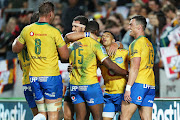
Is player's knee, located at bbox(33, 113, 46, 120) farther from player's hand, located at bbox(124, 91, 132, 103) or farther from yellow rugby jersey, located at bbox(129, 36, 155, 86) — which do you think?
yellow rugby jersey, located at bbox(129, 36, 155, 86)

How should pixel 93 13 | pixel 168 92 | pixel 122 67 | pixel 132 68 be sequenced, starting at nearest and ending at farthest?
pixel 132 68 → pixel 122 67 → pixel 168 92 → pixel 93 13

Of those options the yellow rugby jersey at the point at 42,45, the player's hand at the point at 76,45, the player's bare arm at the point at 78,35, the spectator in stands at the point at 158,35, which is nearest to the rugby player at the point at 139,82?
the player's bare arm at the point at 78,35

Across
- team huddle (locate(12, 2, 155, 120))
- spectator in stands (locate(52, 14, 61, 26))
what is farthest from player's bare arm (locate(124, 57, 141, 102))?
spectator in stands (locate(52, 14, 61, 26))

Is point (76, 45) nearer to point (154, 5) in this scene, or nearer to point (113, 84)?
point (113, 84)

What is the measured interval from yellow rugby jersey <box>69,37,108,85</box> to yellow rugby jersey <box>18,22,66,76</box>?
16.9 inches

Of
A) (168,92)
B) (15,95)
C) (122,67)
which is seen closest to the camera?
(122,67)

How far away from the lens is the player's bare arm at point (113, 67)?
659 cm

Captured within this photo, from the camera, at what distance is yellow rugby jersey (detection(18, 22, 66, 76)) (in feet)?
20.8

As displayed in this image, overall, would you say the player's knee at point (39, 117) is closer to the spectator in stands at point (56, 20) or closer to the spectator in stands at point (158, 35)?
the spectator in stands at point (158, 35)

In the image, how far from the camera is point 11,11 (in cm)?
1430

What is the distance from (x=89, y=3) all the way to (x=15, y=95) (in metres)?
5.30

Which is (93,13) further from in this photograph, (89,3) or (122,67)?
(122,67)

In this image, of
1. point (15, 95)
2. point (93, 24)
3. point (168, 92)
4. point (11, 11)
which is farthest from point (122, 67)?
point (11, 11)

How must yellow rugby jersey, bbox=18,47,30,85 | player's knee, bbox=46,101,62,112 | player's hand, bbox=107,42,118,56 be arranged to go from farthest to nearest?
yellow rugby jersey, bbox=18,47,30,85 → player's hand, bbox=107,42,118,56 → player's knee, bbox=46,101,62,112
